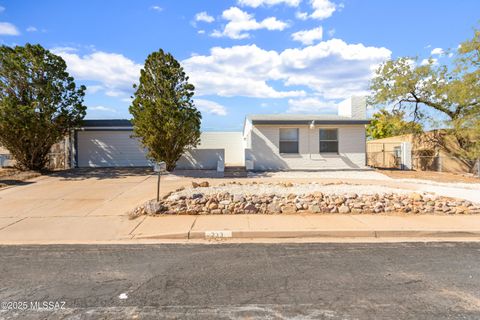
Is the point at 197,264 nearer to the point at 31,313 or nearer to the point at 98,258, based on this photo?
the point at 98,258

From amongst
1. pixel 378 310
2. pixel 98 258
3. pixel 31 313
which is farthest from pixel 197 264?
pixel 378 310

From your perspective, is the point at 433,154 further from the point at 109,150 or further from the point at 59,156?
the point at 59,156

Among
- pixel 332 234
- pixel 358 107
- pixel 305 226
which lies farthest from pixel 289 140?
pixel 332 234

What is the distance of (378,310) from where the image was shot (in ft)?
10.6

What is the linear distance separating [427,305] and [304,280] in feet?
4.67

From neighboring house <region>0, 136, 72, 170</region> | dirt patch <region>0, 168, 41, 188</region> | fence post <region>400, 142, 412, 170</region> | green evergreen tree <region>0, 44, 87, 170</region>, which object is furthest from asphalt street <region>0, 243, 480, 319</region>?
fence post <region>400, 142, 412, 170</region>

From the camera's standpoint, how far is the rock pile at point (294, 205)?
303 inches

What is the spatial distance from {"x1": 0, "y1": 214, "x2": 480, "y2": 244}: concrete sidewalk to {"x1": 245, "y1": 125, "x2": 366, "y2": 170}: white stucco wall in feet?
32.9

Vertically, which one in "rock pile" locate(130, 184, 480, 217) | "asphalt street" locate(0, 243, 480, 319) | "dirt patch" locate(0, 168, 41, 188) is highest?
"dirt patch" locate(0, 168, 41, 188)

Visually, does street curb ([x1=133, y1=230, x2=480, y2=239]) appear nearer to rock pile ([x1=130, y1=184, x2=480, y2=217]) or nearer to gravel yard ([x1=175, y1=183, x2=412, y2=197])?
rock pile ([x1=130, y1=184, x2=480, y2=217])

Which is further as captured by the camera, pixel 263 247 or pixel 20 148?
pixel 20 148

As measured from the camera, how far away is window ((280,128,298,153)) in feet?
57.7

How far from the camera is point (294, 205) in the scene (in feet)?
25.8

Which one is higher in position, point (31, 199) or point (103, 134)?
point (103, 134)
